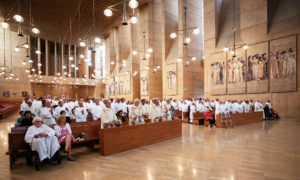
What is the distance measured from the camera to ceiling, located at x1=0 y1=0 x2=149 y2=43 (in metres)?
16.8

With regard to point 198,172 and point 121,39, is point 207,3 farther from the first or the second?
point 198,172

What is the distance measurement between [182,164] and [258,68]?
12474 millimetres

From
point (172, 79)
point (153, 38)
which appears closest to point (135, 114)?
point (172, 79)

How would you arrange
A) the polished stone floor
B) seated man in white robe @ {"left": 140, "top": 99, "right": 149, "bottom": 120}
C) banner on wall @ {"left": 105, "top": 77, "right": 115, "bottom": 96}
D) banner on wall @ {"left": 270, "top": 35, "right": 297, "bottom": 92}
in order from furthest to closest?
banner on wall @ {"left": 105, "top": 77, "right": 115, "bottom": 96} < banner on wall @ {"left": 270, "top": 35, "right": 297, "bottom": 92} < seated man in white robe @ {"left": 140, "top": 99, "right": 149, "bottom": 120} < the polished stone floor

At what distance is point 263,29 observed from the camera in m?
13.2

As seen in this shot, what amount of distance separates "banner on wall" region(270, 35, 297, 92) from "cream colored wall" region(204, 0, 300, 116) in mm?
300

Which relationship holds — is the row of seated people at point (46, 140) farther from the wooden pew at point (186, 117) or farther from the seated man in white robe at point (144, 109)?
the wooden pew at point (186, 117)

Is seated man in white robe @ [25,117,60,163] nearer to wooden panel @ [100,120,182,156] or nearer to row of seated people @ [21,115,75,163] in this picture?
row of seated people @ [21,115,75,163]

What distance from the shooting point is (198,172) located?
12.1ft

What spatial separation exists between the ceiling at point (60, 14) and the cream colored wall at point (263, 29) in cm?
941

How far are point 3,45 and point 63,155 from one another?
84.9 feet

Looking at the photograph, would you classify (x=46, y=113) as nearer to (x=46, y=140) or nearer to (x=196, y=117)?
(x=46, y=140)

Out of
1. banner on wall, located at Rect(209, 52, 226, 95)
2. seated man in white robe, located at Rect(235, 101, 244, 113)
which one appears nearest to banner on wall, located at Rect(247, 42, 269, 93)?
banner on wall, located at Rect(209, 52, 226, 95)

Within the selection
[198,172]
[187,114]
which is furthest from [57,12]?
[198,172]
